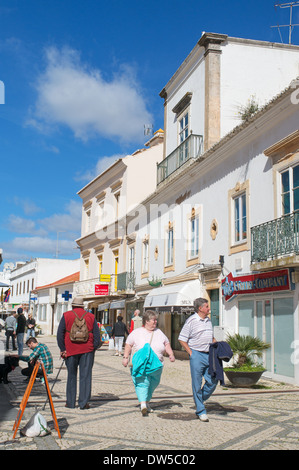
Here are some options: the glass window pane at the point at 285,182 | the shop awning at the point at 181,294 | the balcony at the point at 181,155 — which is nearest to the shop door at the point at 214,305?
the shop awning at the point at 181,294

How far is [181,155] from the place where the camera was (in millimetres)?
19594

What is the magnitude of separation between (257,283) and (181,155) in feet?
26.8

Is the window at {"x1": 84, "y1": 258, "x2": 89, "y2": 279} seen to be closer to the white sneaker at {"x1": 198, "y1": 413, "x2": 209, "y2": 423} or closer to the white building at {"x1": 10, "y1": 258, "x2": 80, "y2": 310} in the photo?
the white building at {"x1": 10, "y1": 258, "x2": 80, "y2": 310}

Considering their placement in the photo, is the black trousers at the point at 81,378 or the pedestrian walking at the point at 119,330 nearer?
the black trousers at the point at 81,378

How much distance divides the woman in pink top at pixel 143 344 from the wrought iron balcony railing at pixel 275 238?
179 inches

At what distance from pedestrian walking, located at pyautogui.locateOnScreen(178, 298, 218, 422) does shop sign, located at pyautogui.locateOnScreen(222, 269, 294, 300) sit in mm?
4825

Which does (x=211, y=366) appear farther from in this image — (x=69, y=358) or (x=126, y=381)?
(x=126, y=381)

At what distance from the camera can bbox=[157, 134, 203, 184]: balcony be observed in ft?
59.7

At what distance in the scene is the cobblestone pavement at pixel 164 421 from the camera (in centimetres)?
544

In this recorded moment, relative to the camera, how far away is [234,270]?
14.2 metres

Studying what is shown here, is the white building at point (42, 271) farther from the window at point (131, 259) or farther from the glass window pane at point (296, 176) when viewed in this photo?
the glass window pane at point (296, 176)

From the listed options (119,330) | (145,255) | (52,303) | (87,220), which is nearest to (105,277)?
(145,255)

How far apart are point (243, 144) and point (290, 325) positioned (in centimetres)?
526

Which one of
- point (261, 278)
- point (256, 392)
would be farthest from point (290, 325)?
point (256, 392)
